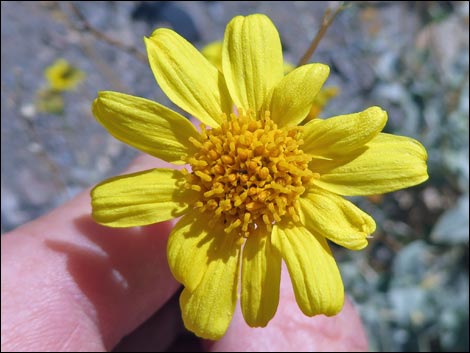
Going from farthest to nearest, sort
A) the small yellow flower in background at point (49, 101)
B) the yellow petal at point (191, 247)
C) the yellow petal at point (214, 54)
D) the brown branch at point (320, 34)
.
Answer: the small yellow flower in background at point (49, 101), the yellow petal at point (214, 54), the brown branch at point (320, 34), the yellow petal at point (191, 247)

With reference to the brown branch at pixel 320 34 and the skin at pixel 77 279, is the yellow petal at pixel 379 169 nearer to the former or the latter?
the brown branch at pixel 320 34

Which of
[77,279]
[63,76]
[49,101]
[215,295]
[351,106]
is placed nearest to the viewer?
[215,295]

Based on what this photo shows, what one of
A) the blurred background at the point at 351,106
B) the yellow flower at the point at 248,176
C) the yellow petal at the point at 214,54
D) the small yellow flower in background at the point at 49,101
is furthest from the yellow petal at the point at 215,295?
the small yellow flower in background at the point at 49,101

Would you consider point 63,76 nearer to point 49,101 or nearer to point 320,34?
point 49,101

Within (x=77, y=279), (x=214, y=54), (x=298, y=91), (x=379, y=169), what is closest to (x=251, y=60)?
(x=298, y=91)

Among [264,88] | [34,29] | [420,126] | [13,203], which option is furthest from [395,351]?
[34,29]

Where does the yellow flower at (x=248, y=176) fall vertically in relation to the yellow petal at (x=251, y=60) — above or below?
below

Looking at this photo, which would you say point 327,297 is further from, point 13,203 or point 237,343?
point 13,203

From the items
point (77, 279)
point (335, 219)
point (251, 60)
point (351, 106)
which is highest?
point (251, 60)
